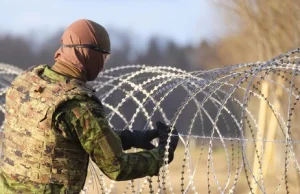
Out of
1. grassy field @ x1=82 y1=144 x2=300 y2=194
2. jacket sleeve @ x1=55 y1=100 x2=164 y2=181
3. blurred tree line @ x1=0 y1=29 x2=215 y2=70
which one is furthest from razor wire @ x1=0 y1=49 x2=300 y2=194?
blurred tree line @ x1=0 y1=29 x2=215 y2=70

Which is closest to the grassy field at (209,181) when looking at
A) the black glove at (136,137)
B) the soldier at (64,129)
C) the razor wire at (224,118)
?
the razor wire at (224,118)

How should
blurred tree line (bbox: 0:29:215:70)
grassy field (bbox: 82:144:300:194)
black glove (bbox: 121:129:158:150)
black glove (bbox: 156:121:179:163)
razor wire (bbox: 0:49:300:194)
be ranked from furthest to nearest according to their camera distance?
1. blurred tree line (bbox: 0:29:215:70)
2. grassy field (bbox: 82:144:300:194)
3. razor wire (bbox: 0:49:300:194)
4. black glove (bbox: 121:129:158:150)
5. black glove (bbox: 156:121:179:163)

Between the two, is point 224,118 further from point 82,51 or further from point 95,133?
point 95,133

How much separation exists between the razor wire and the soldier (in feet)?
1.77

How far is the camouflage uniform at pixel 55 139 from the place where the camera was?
10.6ft

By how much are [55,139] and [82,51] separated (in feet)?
1.54

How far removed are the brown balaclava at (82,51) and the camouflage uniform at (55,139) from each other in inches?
3.2

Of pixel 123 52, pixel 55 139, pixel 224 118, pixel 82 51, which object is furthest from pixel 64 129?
pixel 123 52

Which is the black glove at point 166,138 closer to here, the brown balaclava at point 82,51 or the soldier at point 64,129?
the soldier at point 64,129

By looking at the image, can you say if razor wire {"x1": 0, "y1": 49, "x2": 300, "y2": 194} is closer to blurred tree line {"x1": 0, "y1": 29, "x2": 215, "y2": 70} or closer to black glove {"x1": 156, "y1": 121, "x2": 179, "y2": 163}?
black glove {"x1": 156, "y1": 121, "x2": 179, "y2": 163}

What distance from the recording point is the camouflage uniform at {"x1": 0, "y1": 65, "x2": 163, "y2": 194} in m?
3.22

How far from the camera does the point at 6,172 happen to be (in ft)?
11.3

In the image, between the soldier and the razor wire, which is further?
the razor wire

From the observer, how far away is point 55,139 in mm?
3264
